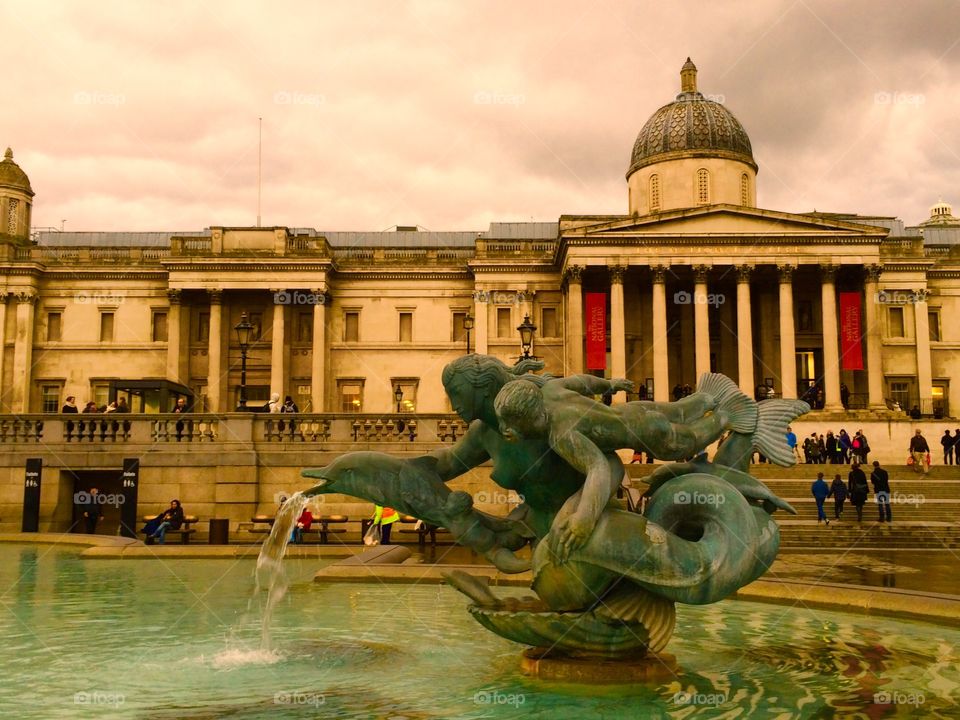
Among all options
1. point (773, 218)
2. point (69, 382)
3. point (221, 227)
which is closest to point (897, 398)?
point (773, 218)

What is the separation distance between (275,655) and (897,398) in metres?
53.2

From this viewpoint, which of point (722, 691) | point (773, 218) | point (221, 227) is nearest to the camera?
point (722, 691)

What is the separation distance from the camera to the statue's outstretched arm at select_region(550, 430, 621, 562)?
6488mm

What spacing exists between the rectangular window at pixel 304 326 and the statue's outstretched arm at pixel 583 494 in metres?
49.7

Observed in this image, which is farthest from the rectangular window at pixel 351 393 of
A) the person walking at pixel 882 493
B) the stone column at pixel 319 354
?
the person walking at pixel 882 493

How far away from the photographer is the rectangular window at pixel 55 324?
55.5 meters

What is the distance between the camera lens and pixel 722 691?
22.3ft

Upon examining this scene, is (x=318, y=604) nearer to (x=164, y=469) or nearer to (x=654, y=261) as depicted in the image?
(x=164, y=469)

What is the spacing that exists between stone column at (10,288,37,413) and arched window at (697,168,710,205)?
3813 centimetres

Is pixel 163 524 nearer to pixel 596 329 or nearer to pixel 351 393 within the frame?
pixel 596 329

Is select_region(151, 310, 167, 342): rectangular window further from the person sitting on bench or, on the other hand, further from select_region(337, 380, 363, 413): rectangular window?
the person sitting on bench

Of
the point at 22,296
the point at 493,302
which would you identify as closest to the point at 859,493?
the point at 493,302

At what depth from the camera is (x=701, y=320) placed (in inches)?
1945

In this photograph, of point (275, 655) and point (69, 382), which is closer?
point (275, 655)
